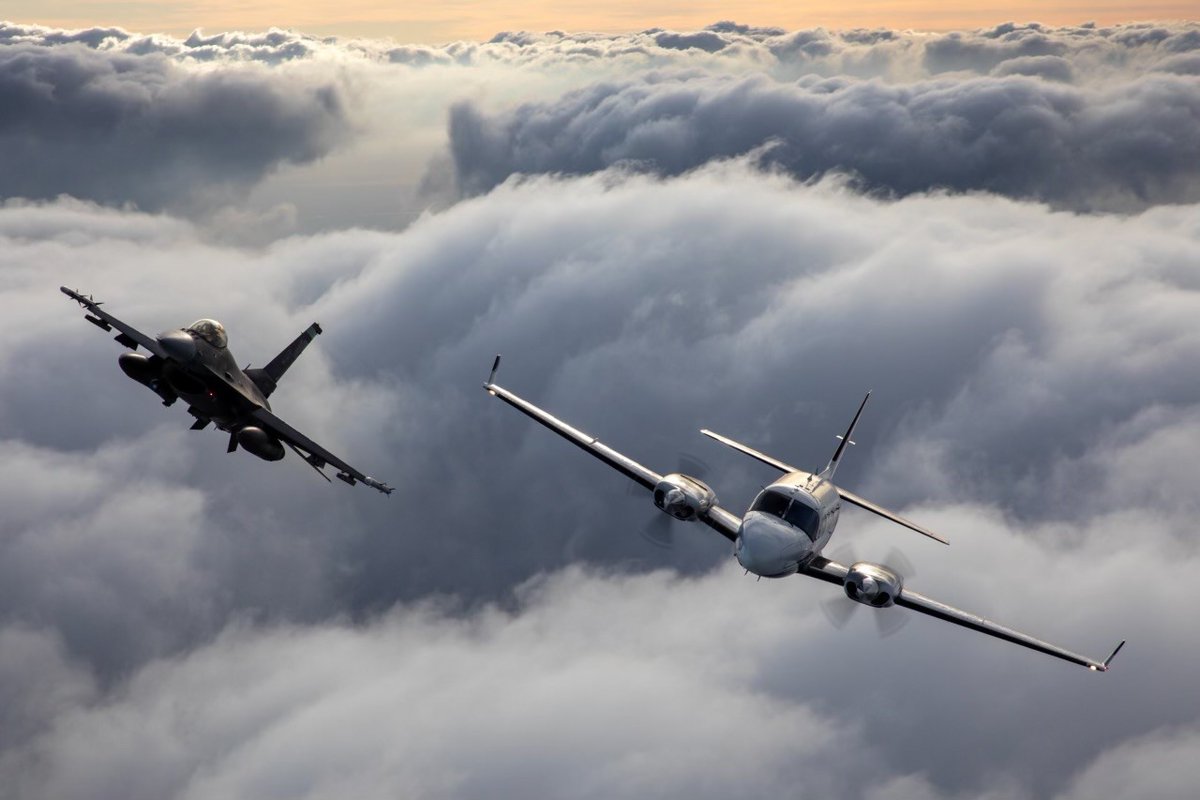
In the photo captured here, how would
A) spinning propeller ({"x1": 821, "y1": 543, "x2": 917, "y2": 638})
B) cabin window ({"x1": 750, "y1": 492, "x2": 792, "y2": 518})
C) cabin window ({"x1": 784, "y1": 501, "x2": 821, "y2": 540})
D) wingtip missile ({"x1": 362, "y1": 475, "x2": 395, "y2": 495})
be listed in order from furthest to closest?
wingtip missile ({"x1": 362, "y1": 475, "x2": 395, "y2": 495}) < cabin window ({"x1": 750, "y1": 492, "x2": 792, "y2": 518}) < cabin window ({"x1": 784, "y1": 501, "x2": 821, "y2": 540}) < spinning propeller ({"x1": 821, "y1": 543, "x2": 917, "y2": 638})

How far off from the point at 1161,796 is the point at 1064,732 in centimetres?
1884

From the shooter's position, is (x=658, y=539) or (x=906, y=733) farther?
(x=906, y=733)

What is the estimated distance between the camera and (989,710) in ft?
510

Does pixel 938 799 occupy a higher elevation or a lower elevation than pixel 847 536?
lower

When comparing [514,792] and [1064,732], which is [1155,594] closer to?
[1064,732]

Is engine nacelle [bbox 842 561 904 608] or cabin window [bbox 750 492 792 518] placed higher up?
cabin window [bbox 750 492 792 518]

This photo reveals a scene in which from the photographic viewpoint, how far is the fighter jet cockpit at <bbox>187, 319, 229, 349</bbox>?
5759 cm

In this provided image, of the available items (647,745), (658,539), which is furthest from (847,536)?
(658,539)

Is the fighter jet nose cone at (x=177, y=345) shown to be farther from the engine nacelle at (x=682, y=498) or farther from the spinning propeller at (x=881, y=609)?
the spinning propeller at (x=881, y=609)

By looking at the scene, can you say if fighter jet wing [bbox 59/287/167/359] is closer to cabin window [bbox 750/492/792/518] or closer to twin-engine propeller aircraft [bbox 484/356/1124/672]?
twin-engine propeller aircraft [bbox 484/356/1124/672]

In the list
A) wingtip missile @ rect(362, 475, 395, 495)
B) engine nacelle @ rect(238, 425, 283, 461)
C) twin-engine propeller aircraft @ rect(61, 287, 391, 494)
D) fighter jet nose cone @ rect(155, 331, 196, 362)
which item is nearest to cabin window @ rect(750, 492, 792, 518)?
wingtip missile @ rect(362, 475, 395, 495)

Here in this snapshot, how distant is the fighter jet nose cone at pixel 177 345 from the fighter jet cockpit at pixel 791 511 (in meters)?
39.3

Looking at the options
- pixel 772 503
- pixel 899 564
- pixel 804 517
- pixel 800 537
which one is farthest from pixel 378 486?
pixel 899 564

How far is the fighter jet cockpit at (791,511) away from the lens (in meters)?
49.8
